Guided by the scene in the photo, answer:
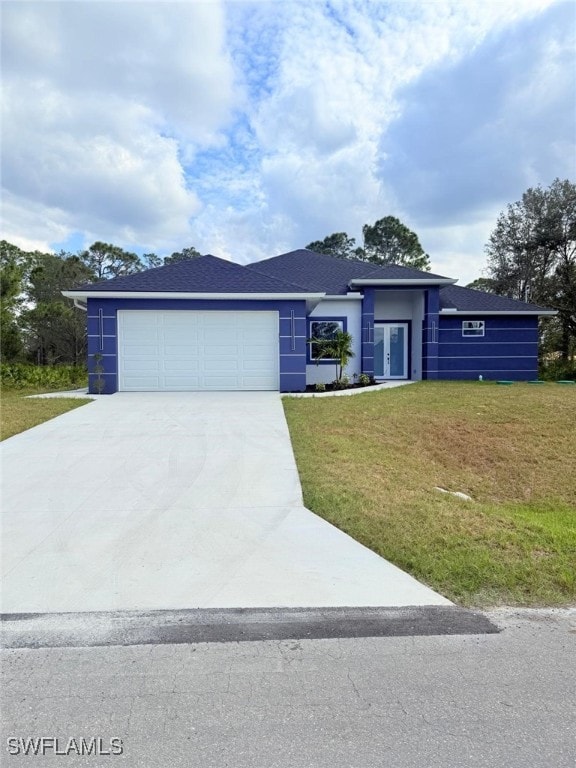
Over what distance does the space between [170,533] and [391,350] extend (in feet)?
51.8

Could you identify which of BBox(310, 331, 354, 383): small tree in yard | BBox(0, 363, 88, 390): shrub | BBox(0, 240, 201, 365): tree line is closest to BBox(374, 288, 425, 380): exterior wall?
BBox(310, 331, 354, 383): small tree in yard

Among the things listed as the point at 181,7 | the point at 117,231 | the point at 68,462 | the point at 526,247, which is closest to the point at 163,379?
the point at 68,462

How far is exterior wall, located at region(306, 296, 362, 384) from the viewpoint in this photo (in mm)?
17172

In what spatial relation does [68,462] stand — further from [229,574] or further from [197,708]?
[197,708]

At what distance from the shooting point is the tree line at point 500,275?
1021 inches

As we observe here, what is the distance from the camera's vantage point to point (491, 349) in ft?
62.1

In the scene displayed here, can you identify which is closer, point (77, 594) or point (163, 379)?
point (77, 594)

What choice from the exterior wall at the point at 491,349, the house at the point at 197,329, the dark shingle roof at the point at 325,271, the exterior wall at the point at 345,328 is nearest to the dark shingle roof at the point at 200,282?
the house at the point at 197,329

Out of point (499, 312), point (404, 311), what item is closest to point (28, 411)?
point (404, 311)

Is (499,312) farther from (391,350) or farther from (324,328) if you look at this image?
(324,328)

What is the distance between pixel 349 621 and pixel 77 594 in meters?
1.95

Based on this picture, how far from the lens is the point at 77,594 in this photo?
10.9 ft

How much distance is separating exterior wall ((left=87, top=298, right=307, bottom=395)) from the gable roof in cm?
755

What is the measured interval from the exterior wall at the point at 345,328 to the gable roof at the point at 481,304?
12.5 ft
